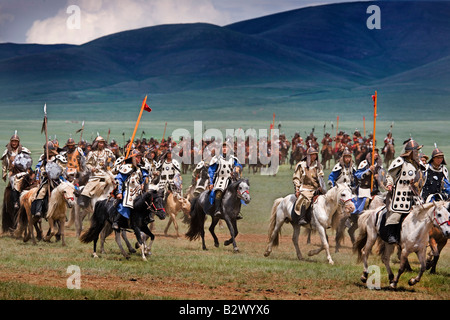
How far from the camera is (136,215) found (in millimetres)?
15344

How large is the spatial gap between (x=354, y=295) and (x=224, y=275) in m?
2.54

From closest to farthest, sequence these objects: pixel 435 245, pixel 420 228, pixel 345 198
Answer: pixel 420 228 < pixel 435 245 < pixel 345 198

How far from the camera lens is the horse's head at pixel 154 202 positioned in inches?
593

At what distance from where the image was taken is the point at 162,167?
2023 centimetres

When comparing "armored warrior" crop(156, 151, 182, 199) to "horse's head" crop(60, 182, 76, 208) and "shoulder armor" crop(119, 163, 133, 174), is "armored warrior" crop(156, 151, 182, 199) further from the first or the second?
"shoulder armor" crop(119, 163, 133, 174)

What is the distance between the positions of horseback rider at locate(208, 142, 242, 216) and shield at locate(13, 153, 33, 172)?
14.3 feet

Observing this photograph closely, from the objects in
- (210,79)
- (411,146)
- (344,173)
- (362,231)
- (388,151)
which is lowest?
(362,231)

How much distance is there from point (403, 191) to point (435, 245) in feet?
7.15

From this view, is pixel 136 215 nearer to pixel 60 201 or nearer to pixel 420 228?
pixel 60 201

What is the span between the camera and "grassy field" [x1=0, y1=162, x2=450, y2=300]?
11894mm

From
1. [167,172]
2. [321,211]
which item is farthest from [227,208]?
[167,172]
